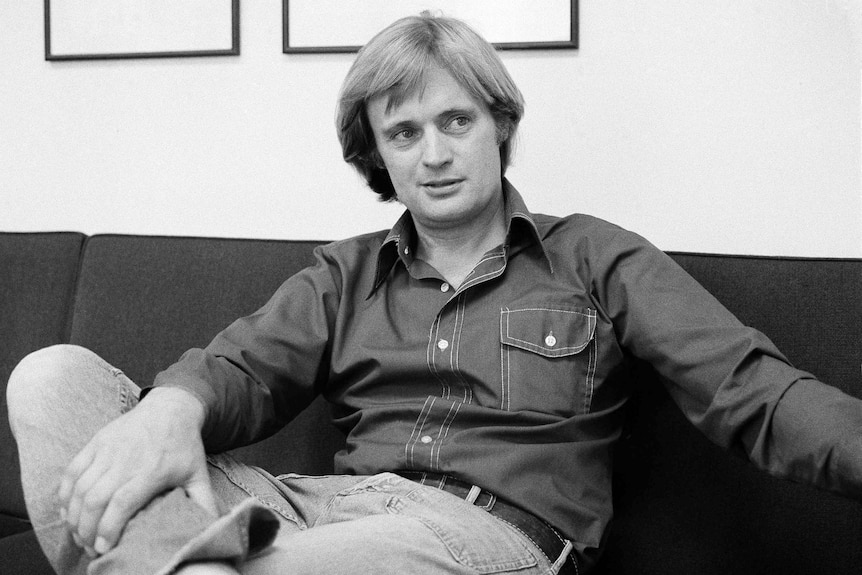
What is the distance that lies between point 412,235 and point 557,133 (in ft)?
1.49

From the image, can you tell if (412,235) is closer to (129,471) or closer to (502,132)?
(502,132)

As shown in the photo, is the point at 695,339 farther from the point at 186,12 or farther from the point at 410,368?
the point at 186,12

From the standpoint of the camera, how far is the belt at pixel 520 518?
1.20 metres

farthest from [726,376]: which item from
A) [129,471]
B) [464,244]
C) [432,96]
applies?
[129,471]

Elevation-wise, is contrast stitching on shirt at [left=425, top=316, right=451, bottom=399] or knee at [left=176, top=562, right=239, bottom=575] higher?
contrast stitching on shirt at [left=425, top=316, right=451, bottom=399]

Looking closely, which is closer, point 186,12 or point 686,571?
point 686,571

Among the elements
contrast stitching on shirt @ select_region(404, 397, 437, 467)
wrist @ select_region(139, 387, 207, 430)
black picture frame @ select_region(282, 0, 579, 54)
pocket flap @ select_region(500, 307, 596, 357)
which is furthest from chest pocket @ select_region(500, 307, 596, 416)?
black picture frame @ select_region(282, 0, 579, 54)

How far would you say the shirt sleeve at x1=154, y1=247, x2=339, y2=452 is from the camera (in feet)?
4.05

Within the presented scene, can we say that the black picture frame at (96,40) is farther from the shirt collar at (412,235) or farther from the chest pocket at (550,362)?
the chest pocket at (550,362)

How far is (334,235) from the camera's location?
198 centimetres

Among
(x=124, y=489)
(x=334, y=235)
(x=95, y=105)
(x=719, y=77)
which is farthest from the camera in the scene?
(x=95, y=105)

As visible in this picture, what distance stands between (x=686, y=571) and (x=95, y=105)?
65.3 inches

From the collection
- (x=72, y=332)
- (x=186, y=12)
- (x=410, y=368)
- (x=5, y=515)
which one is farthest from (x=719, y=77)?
(x=5, y=515)

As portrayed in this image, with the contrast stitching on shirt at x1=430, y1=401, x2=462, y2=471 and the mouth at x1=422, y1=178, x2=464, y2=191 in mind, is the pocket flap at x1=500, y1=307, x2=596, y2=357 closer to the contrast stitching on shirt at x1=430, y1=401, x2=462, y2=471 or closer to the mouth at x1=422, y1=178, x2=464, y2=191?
the contrast stitching on shirt at x1=430, y1=401, x2=462, y2=471
